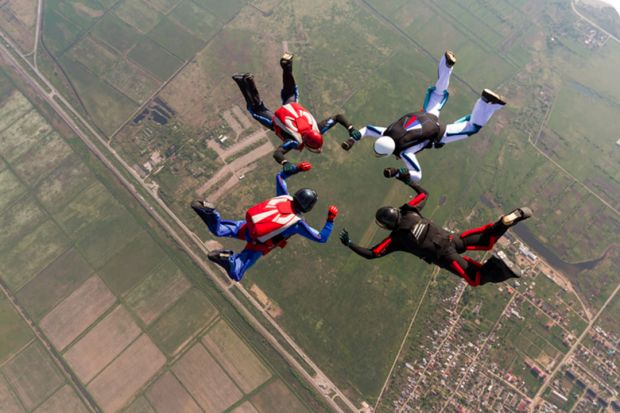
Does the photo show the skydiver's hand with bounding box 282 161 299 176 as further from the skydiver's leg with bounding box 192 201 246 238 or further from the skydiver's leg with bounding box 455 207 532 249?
the skydiver's leg with bounding box 455 207 532 249

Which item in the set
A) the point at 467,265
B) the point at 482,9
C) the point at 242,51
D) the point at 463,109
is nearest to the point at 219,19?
the point at 242,51

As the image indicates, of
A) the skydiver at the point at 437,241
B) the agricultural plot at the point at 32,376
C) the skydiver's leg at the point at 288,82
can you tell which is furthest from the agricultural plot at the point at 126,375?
the skydiver's leg at the point at 288,82

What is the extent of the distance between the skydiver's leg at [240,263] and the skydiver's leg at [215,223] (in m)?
1.36

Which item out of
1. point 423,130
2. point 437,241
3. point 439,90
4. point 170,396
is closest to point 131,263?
point 170,396

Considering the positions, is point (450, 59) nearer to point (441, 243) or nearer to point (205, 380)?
point (441, 243)

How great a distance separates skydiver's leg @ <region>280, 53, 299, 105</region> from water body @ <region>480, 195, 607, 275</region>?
3466 cm

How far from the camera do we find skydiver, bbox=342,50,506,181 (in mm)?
18703

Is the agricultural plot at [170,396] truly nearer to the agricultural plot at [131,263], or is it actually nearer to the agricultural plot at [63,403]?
the agricultural plot at [63,403]

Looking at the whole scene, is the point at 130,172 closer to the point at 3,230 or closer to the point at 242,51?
the point at 3,230

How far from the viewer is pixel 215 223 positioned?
1864 cm

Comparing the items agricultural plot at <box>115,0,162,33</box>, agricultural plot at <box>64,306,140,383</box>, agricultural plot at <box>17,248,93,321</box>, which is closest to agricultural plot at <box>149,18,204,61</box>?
agricultural plot at <box>115,0,162,33</box>

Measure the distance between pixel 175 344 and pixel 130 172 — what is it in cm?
2153

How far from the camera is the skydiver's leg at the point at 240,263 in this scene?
60.8ft

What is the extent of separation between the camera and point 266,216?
1791 cm
